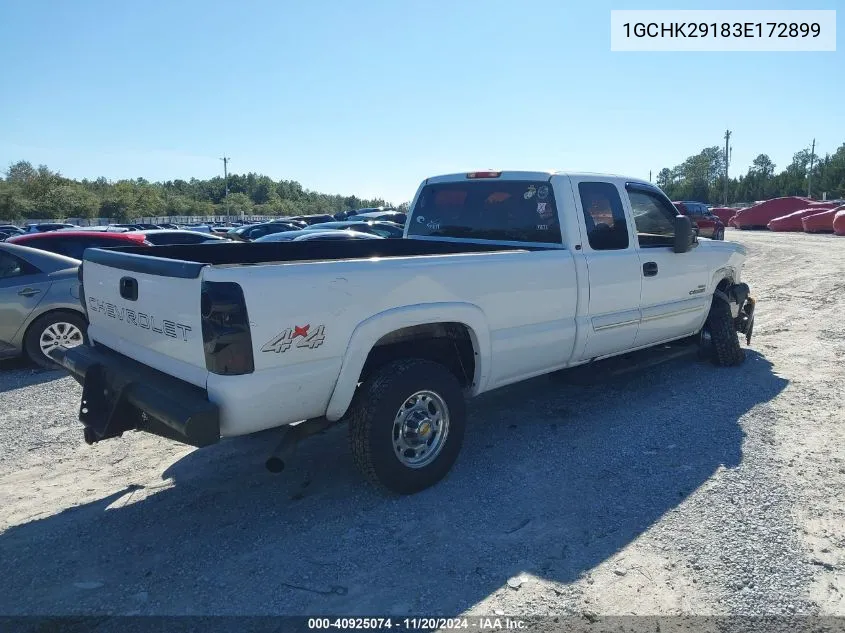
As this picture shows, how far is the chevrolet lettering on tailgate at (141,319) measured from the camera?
10.3 feet

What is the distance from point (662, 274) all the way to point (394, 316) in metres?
3.10

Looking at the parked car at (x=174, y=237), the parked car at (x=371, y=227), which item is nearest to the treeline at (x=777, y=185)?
the parked car at (x=371, y=227)

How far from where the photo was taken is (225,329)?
291 centimetres

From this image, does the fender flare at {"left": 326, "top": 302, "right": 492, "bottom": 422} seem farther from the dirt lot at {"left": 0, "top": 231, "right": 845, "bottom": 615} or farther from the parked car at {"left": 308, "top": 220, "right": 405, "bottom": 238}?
the parked car at {"left": 308, "top": 220, "right": 405, "bottom": 238}

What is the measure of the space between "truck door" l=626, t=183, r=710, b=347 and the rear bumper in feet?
12.4

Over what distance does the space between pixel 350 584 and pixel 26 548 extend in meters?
1.80

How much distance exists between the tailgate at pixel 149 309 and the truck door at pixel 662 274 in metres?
3.72

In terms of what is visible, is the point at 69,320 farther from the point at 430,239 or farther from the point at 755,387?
the point at 755,387

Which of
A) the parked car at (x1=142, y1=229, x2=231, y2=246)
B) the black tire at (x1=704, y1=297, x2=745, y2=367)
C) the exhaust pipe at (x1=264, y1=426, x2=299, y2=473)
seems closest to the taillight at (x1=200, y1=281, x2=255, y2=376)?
the exhaust pipe at (x1=264, y1=426, x2=299, y2=473)

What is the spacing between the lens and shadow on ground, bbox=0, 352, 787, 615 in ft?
9.52

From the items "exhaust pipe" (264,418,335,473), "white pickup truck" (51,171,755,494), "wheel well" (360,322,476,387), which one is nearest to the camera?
"white pickup truck" (51,171,755,494)

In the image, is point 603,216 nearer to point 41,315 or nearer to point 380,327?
point 380,327

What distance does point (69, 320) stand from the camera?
7.08m

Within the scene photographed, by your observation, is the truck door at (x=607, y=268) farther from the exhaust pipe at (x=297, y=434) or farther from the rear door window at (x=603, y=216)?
A: the exhaust pipe at (x=297, y=434)
